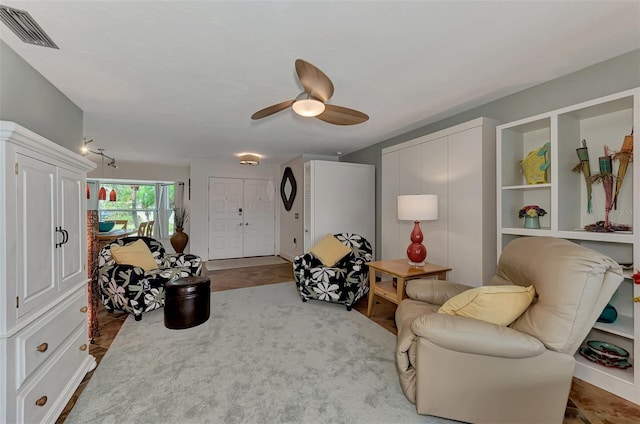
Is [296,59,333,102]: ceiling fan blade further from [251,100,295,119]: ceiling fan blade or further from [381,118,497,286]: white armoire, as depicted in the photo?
[381,118,497,286]: white armoire

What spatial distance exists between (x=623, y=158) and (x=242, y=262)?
6031mm

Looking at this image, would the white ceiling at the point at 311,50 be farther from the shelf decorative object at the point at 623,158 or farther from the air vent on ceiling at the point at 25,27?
the shelf decorative object at the point at 623,158

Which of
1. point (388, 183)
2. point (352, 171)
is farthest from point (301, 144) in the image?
point (388, 183)

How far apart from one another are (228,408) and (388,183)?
3320mm

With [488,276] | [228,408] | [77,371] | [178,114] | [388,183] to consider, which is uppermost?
[178,114]

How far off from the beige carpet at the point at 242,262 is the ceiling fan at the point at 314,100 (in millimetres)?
4254

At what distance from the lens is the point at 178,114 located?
3111 mm

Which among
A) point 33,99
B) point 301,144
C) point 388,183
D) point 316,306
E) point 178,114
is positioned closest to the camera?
point 33,99

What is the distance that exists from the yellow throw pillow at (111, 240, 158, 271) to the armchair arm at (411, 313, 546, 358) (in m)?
3.23

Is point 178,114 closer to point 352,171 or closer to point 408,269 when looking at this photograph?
point 352,171

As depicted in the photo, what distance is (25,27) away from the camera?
1541 mm

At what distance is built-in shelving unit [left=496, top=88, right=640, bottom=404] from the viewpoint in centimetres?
176

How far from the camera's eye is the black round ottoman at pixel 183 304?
277cm

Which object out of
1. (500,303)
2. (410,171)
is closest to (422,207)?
(410,171)
